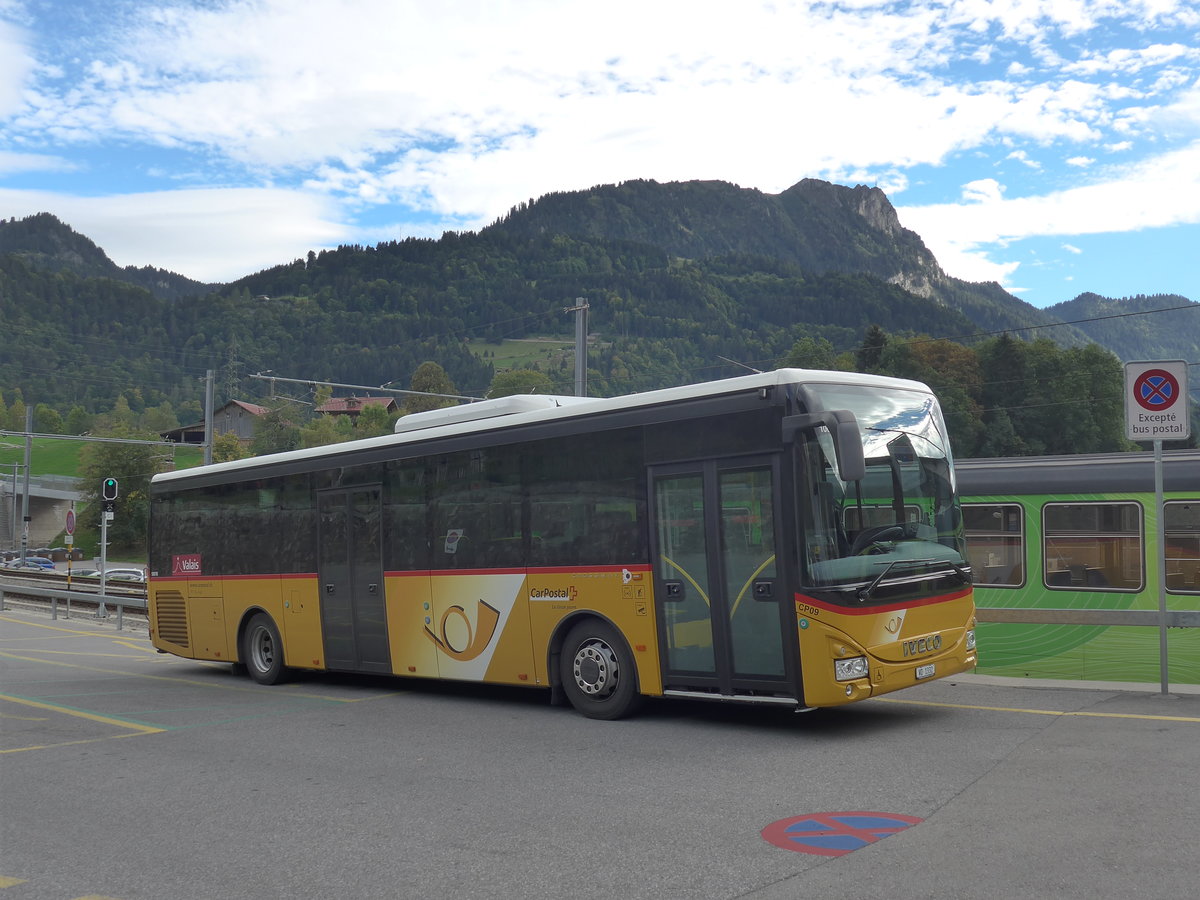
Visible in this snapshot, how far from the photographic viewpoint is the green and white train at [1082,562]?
40.7 ft

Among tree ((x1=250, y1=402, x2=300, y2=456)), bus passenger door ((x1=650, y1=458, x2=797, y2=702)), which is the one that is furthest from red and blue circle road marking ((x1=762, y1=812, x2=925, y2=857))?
tree ((x1=250, y1=402, x2=300, y2=456))

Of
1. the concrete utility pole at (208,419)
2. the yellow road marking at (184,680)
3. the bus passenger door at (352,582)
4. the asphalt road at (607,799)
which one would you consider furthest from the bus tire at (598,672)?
the concrete utility pole at (208,419)

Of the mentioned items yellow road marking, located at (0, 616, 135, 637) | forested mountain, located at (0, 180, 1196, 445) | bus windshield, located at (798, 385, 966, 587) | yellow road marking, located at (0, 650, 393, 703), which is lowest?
yellow road marking, located at (0, 616, 135, 637)

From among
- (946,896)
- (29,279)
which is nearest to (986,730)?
(946,896)

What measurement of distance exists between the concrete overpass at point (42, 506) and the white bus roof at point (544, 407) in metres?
99.3

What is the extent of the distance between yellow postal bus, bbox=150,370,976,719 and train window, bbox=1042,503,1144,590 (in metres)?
3.40

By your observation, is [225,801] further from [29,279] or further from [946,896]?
[29,279]

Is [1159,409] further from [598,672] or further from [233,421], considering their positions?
[233,421]

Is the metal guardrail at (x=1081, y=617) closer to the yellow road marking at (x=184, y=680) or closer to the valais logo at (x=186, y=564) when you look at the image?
the yellow road marking at (x=184, y=680)

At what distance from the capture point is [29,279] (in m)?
186

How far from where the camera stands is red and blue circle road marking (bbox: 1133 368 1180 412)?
10.9m

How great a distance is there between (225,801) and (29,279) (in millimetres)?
201014

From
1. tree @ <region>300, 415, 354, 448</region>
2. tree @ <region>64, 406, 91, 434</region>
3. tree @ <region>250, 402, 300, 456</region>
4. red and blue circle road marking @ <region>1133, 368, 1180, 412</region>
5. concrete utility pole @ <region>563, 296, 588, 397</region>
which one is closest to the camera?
red and blue circle road marking @ <region>1133, 368, 1180, 412</region>

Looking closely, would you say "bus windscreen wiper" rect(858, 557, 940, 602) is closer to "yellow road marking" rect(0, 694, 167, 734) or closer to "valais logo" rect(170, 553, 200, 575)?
"yellow road marking" rect(0, 694, 167, 734)
